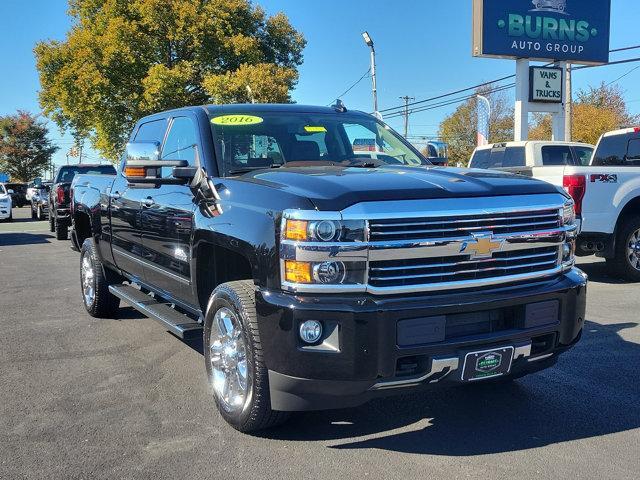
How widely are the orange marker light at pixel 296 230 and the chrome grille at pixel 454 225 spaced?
0.32 metres

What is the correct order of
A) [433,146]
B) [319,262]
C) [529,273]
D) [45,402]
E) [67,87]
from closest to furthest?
[319,262] → [529,273] → [45,402] → [433,146] → [67,87]

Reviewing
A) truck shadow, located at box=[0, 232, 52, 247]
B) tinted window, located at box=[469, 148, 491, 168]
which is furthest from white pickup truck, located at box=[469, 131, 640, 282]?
truck shadow, located at box=[0, 232, 52, 247]

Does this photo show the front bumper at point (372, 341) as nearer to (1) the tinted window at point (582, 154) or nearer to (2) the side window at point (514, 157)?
(2) the side window at point (514, 157)

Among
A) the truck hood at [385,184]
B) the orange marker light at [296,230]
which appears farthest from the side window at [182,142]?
the orange marker light at [296,230]

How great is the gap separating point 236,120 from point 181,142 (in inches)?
21.9

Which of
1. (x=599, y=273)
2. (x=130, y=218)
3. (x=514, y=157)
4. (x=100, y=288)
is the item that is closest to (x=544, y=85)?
(x=514, y=157)

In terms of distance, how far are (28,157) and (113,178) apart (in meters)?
66.2

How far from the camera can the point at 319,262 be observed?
10.2 ft

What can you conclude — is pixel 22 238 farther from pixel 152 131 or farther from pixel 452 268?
pixel 452 268

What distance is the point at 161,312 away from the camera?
495 centimetres

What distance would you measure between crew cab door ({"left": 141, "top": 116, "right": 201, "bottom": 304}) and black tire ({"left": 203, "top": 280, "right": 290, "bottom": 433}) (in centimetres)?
72

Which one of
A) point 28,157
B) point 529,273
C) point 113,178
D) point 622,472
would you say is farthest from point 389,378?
point 28,157

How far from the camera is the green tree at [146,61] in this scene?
86.0 ft

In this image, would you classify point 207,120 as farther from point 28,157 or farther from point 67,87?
point 28,157
